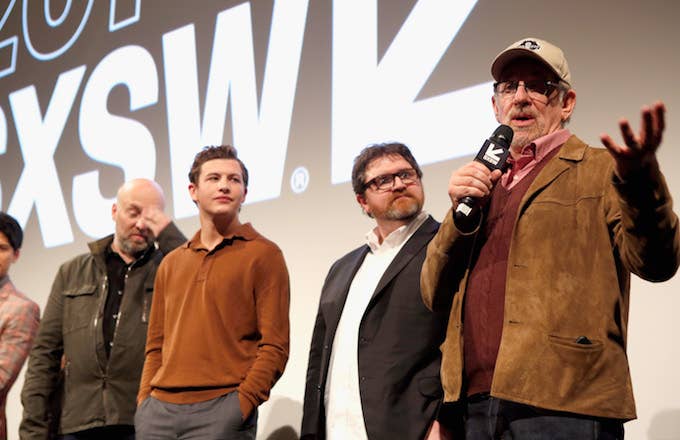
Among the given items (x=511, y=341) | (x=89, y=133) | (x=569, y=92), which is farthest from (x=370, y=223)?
(x=89, y=133)

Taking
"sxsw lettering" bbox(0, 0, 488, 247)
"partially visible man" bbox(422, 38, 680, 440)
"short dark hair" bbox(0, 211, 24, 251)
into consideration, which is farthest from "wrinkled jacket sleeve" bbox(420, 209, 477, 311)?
"short dark hair" bbox(0, 211, 24, 251)

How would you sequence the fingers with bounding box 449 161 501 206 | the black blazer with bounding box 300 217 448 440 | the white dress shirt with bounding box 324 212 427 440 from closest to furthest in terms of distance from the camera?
the fingers with bounding box 449 161 501 206 → the black blazer with bounding box 300 217 448 440 → the white dress shirt with bounding box 324 212 427 440

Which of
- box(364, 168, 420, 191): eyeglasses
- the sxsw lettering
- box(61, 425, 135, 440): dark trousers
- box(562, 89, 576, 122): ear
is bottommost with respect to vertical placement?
box(61, 425, 135, 440): dark trousers

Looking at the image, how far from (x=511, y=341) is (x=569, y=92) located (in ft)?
2.28

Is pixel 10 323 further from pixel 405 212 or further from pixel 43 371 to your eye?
pixel 405 212

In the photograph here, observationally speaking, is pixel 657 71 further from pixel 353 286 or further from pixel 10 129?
pixel 10 129

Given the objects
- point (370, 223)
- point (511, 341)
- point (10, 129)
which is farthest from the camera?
point (10, 129)

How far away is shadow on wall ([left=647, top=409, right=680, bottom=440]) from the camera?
274cm

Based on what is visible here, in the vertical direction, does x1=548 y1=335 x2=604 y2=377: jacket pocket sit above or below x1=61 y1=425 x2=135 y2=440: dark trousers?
above

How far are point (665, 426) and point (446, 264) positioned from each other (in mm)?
1011

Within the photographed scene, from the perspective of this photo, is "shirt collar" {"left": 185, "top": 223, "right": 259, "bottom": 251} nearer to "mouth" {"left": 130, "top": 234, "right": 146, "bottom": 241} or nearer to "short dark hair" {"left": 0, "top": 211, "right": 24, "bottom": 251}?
"mouth" {"left": 130, "top": 234, "right": 146, "bottom": 241}

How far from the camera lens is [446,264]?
229 centimetres

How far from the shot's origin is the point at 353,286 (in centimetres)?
294

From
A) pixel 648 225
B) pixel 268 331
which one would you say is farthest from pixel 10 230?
pixel 648 225
